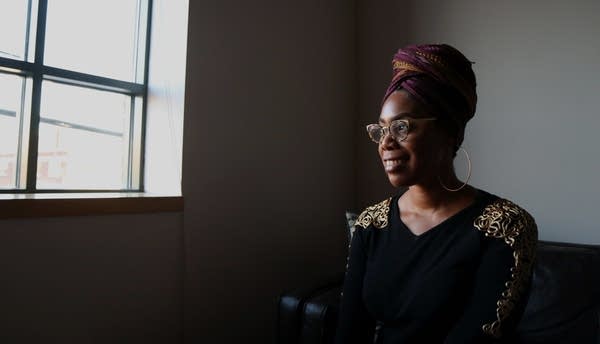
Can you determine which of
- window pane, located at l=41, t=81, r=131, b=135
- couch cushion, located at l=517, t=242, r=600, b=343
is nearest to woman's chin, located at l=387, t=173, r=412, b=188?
couch cushion, located at l=517, t=242, r=600, b=343

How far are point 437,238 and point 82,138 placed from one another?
1.40m

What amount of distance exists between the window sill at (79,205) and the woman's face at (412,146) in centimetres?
94

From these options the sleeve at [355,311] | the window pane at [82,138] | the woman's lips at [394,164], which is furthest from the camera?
the window pane at [82,138]

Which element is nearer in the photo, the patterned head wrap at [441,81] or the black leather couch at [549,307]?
the patterned head wrap at [441,81]

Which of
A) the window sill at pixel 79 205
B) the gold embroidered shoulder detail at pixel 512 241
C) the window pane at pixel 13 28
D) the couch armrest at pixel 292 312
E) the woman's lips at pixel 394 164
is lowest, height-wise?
the couch armrest at pixel 292 312

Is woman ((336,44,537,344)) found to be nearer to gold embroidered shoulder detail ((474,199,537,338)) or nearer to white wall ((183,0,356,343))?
gold embroidered shoulder detail ((474,199,537,338))

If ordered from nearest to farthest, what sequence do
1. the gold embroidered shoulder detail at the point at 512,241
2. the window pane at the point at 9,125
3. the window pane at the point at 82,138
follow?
the gold embroidered shoulder detail at the point at 512,241
the window pane at the point at 9,125
the window pane at the point at 82,138

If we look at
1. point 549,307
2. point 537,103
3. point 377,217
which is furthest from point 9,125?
point 537,103

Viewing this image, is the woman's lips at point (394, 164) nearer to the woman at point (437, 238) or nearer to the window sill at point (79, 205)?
the woman at point (437, 238)

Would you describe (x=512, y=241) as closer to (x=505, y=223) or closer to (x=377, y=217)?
(x=505, y=223)

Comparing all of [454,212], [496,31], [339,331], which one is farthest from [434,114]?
[496,31]

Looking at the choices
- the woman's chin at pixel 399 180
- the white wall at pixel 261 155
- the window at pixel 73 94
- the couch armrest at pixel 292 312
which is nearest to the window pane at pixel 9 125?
the window at pixel 73 94

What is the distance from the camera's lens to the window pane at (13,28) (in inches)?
A: 58.6

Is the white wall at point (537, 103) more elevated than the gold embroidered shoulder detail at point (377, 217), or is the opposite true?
the white wall at point (537, 103)
